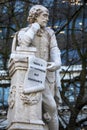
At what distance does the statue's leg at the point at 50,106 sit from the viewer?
11523 mm

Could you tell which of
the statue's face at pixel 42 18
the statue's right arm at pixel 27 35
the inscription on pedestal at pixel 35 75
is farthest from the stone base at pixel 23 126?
the statue's face at pixel 42 18

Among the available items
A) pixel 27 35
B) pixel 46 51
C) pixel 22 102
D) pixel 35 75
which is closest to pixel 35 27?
pixel 27 35

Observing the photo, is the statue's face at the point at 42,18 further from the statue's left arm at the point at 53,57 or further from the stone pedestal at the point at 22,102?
the stone pedestal at the point at 22,102

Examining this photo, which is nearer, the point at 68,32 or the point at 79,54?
the point at 79,54

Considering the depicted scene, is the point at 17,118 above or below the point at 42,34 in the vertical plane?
below

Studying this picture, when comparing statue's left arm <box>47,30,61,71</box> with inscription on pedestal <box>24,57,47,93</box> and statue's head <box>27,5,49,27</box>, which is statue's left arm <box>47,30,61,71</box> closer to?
inscription on pedestal <box>24,57,47,93</box>

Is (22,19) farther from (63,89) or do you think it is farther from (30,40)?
(30,40)

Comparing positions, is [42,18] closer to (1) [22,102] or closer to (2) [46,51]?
(2) [46,51]

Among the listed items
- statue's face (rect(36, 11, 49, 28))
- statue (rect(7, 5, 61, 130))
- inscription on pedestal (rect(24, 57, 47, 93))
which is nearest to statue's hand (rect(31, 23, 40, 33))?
statue (rect(7, 5, 61, 130))

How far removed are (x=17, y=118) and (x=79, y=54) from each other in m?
10.5

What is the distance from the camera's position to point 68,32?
2314 centimetres

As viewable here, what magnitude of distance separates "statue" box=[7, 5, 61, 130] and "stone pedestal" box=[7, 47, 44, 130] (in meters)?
0.24

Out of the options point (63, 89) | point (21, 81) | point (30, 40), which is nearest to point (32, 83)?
point (21, 81)

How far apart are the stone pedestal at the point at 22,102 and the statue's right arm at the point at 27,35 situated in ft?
0.53
